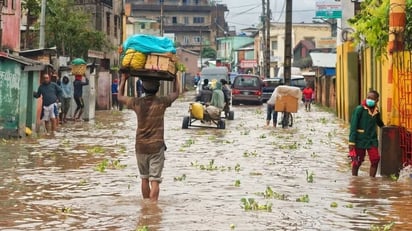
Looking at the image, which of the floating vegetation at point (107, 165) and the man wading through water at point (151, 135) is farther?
the floating vegetation at point (107, 165)

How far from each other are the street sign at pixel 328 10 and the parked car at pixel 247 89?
12977 mm

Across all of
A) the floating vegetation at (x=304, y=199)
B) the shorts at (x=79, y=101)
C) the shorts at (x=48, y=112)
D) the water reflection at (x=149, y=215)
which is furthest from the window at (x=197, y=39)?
the water reflection at (x=149, y=215)

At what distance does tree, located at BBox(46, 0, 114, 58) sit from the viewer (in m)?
44.3

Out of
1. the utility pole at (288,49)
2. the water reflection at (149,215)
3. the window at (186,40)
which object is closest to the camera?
the water reflection at (149,215)

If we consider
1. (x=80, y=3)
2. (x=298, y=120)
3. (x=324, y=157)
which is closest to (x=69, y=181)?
(x=324, y=157)

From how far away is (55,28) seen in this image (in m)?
44.6

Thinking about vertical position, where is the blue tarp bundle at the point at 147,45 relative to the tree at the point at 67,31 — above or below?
below

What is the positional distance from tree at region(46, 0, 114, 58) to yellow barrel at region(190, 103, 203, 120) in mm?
17073

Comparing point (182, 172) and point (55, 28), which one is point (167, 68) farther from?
point (55, 28)

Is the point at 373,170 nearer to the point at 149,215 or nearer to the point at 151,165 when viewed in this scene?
the point at 151,165

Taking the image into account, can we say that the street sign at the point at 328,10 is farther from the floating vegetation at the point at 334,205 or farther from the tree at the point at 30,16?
the floating vegetation at the point at 334,205

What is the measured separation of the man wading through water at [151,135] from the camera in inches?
464

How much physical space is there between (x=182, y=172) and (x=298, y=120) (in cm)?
1995

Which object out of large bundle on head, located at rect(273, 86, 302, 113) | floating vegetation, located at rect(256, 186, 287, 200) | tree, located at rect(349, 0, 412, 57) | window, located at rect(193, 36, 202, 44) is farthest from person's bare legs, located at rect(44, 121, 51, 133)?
window, located at rect(193, 36, 202, 44)
